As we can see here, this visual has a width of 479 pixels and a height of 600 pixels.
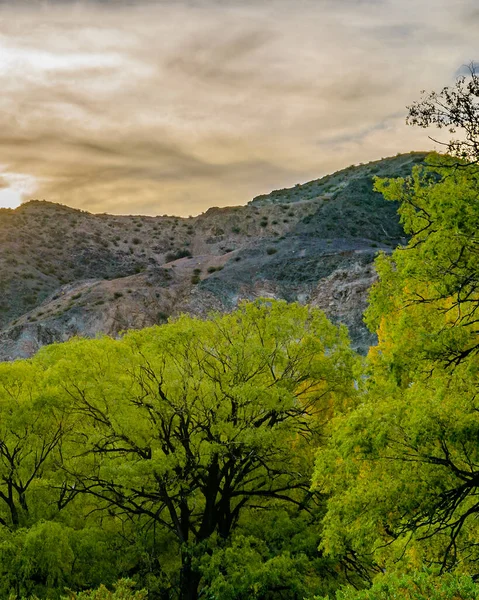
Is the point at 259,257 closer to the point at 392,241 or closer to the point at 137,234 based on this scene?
the point at 392,241

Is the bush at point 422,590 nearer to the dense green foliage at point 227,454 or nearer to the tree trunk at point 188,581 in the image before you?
the dense green foliage at point 227,454

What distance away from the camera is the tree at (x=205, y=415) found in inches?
784

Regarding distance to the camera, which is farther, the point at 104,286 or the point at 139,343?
the point at 104,286

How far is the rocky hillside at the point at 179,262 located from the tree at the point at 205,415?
26514mm

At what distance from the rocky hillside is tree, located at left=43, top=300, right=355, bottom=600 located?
A: 87.0ft

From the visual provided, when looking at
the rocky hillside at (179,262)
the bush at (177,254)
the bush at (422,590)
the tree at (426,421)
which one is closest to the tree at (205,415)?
the tree at (426,421)

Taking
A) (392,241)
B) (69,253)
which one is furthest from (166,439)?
(69,253)

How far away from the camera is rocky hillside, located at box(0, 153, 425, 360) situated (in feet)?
262

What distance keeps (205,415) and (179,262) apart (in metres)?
93.6

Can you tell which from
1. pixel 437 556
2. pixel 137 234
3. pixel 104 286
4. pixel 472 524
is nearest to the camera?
pixel 472 524

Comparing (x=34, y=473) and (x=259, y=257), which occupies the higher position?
(x=259, y=257)

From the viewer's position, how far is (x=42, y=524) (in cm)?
1862

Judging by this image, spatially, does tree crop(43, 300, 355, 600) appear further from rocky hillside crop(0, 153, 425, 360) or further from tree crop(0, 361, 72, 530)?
rocky hillside crop(0, 153, 425, 360)

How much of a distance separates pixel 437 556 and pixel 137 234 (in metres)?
135
